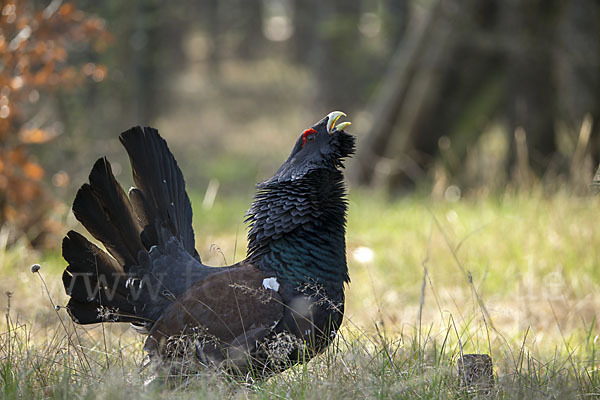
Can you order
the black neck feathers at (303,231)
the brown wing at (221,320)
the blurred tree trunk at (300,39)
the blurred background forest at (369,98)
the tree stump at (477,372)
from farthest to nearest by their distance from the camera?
1. the blurred tree trunk at (300,39)
2. the blurred background forest at (369,98)
3. the black neck feathers at (303,231)
4. the brown wing at (221,320)
5. the tree stump at (477,372)

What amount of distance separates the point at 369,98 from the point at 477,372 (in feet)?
44.0

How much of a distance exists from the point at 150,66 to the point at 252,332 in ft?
48.9

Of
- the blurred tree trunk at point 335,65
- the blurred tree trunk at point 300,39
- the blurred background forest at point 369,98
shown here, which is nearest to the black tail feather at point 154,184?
the blurred background forest at point 369,98

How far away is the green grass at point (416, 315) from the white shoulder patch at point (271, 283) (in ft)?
→ 1.14

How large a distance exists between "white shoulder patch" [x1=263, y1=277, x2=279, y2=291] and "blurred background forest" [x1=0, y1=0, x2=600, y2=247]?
303 cm

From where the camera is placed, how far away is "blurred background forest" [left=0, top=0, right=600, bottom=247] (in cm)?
575

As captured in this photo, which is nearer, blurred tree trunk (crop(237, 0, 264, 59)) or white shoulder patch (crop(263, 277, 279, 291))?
white shoulder patch (crop(263, 277, 279, 291))

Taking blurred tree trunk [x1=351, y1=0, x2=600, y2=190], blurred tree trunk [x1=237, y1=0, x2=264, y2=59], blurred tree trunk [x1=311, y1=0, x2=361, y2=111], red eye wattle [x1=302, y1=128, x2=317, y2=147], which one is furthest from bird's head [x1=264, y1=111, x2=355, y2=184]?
blurred tree trunk [x1=237, y1=0, x2=264, y2=59]

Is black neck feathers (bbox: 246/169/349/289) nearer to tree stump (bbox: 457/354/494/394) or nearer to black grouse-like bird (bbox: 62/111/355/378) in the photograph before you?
black grouse-like bird (bbox: 62/111/355/378)

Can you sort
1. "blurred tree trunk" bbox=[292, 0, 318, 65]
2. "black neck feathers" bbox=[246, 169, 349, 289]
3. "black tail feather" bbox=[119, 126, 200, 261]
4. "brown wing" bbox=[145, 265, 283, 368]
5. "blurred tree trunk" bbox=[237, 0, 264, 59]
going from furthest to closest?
1. "blurred tree trunk" bbox=[237, 0, 264, 59]
2. "blurred tree trunk" bbox=[292, 0, 318, 65]
3. "black tail feather" bbox=[119, 126, 200, 261]
4. "black neck feathers" bbox=[246, 169, 349, 289]
5. "brown wing" bbox=[145, 265, 283, 368]

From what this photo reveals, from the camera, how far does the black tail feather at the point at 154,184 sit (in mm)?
3514

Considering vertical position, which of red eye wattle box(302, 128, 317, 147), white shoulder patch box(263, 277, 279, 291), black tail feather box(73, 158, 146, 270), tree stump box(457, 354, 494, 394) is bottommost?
tree stump box(457, 354, 494, 394)

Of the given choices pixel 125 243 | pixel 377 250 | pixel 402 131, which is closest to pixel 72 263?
pixel 125 243

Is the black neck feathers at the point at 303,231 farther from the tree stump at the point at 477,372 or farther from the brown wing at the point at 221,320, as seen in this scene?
the tree stump at the point at 477,372
